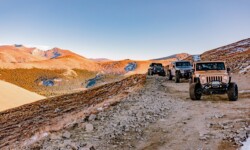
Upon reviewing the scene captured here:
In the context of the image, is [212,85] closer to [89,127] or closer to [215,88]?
[215,88]

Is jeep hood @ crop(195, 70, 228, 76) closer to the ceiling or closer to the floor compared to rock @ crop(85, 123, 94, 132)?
closer to the ceiling

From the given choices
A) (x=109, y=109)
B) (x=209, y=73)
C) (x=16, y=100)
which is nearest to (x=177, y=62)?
(x=209, y=73)

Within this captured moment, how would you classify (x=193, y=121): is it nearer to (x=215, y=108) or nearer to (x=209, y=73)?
(x=215, y=108)

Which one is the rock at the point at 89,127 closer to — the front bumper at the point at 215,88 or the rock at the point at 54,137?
the rock at the point at 54,137

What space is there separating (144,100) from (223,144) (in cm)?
680

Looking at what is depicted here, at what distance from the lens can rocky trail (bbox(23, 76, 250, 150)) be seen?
31.1 ft

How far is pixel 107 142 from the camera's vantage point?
9.95 m

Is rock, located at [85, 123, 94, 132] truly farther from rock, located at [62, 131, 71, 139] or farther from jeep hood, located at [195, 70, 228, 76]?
jeep hood, located at [195, 70, 228, 76]

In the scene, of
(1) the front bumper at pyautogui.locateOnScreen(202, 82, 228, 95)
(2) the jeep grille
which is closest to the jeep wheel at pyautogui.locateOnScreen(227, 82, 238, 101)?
(1) the front bumper at pyautogui.locateOnScreen(202, 82, 228, 95)

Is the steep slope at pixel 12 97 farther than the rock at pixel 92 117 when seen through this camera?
Yes

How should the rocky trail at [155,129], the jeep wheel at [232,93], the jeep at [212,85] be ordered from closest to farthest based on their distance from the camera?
the rocky trail at [155,129]
the jeep wheel at [232,93]
the jeep at [212,85]

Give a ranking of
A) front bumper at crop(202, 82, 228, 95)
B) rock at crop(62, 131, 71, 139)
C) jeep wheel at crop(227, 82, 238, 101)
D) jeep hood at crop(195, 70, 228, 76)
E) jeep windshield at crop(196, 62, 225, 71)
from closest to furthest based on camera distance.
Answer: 1. rock at crop(62, 131, 71, 139)
2. jeep wheel at crop(227, 82, 238, 101)
3. front bumper at crop(202, 82, 228, 95)
4. jeep hood at crop(195, 70, 228, 76)
5. jeep windshield at crop(196, 62, 225, 71)

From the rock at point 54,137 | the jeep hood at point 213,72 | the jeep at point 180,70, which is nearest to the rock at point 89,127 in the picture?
the rock at point 54,137

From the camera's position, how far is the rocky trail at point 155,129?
947 cm
